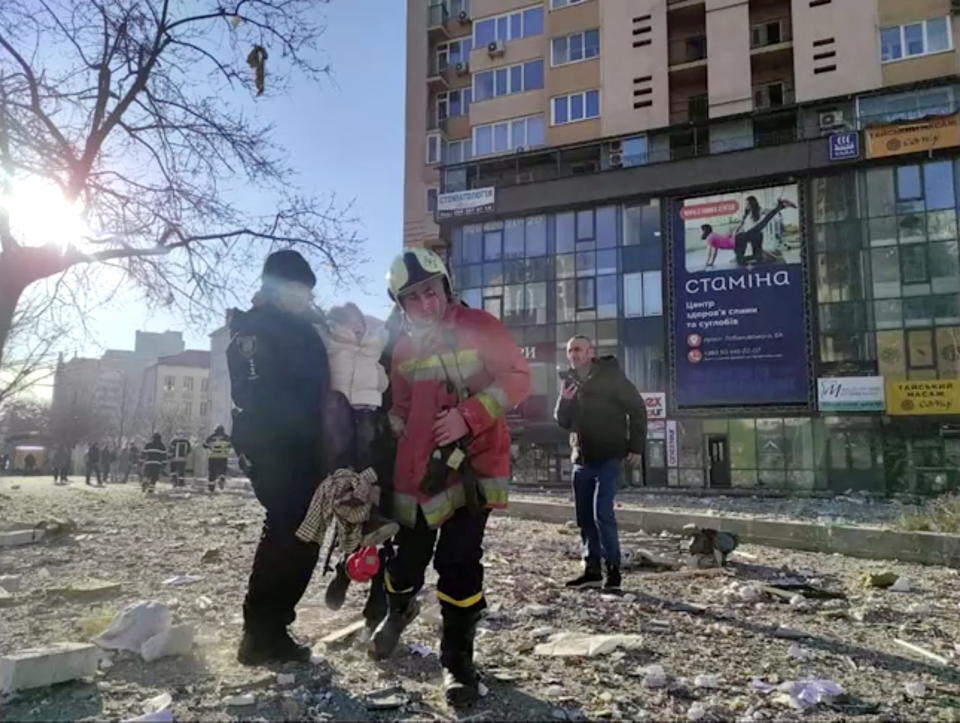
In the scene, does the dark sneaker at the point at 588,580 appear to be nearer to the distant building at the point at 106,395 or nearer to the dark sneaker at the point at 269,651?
the dark sneaker at the point at 269,651

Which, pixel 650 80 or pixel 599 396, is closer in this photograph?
pixel 599 396

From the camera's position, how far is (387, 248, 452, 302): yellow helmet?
333 centimetres

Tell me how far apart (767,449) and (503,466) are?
28996mm

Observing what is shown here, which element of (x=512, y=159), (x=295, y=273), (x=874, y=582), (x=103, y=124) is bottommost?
(x=874, y=582)

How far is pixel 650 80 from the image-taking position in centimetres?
3200

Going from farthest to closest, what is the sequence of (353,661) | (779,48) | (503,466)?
(779,48), (353,661), (503,466)

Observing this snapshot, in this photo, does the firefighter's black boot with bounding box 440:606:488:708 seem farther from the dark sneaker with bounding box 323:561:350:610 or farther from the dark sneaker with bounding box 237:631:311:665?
the dark sneaker with bounding box 323:561:350:610

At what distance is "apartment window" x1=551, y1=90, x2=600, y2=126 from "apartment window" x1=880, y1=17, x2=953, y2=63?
1133 cm

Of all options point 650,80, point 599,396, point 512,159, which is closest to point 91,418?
point 512,159

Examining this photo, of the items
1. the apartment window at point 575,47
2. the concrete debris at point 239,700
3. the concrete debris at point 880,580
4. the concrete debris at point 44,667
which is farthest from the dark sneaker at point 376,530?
the apartment window at point 575,47

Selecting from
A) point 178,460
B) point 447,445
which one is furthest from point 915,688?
point 178,460

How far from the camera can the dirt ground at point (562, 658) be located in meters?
2.84

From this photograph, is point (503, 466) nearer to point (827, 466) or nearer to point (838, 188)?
point (827, 466)

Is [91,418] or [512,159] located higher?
[512,159]
